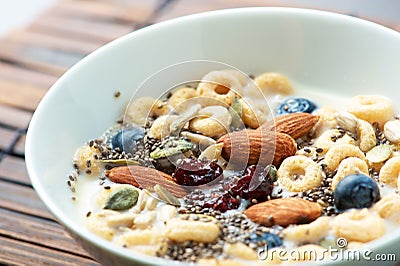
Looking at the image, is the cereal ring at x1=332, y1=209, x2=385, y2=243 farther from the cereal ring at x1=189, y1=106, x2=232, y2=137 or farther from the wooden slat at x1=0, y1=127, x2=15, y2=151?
the wooden slat at x1=0, y1=127, x2=15, y2=151

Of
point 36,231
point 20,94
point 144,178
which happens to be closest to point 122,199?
point 144,178

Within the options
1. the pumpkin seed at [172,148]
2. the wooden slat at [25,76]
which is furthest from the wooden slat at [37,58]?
the pumpkin seed at [172,148]

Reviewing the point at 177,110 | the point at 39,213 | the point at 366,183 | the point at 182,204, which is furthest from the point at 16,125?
the point at 366,183

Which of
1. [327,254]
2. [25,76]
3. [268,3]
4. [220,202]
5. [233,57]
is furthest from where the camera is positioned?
[268,3]

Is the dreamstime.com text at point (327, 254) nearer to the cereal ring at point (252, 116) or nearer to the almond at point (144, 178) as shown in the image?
the almond at point (144, 178)

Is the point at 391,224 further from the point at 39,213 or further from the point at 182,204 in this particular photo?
the point at 39,213

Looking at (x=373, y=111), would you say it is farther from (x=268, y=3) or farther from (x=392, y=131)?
(x=268, y=3)
